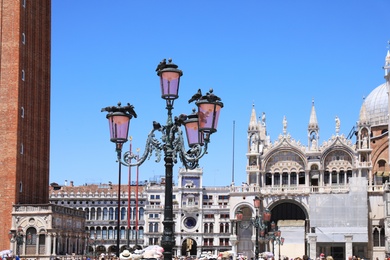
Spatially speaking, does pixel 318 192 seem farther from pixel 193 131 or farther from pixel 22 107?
pixel 193 131

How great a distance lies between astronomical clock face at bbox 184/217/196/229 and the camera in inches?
3184

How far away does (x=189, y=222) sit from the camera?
81125 mm

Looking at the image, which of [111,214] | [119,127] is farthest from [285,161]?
[119,127]

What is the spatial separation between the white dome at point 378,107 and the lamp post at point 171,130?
5339cm

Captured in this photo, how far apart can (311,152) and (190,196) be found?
23.7m

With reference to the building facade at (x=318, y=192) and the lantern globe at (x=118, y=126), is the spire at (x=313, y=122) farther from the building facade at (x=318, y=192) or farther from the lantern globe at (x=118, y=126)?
the lantern globe at (x=118, y=126)

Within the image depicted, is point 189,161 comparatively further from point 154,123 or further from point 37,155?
point 37,155

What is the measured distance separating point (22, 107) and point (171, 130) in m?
34.8

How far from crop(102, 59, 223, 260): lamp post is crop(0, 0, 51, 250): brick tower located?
106 ft

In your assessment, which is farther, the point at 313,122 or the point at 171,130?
the point at 313,122

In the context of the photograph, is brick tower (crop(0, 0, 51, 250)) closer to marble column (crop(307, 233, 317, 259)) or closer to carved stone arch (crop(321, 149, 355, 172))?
marble column (crop(307, 233, 317, 259))

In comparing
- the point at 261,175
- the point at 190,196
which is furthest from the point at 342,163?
the point at 190,196

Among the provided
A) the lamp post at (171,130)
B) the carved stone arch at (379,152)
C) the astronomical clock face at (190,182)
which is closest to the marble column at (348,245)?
the carved stone arch at (379,152)

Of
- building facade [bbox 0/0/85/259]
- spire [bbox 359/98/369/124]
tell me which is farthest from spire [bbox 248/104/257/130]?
building facade [bbox 0/0/85/259]
